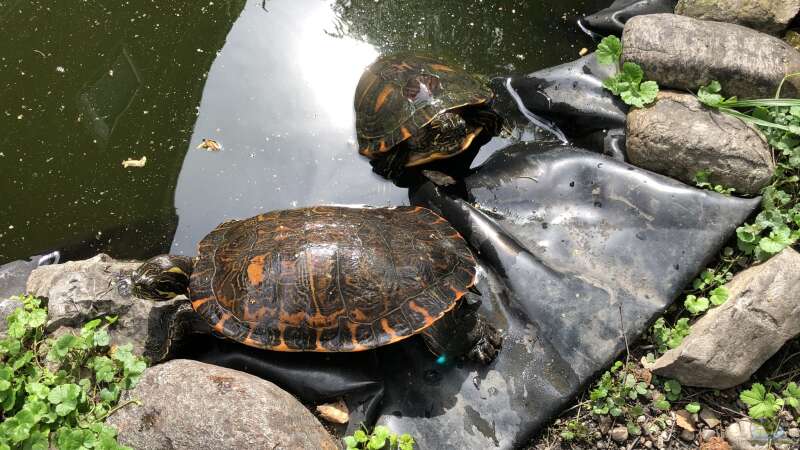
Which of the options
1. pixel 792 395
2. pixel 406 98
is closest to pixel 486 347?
pixel 792 395

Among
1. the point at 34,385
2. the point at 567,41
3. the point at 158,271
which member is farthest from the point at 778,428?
the point at 34,385

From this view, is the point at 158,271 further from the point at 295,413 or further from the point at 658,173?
the point at 658,173

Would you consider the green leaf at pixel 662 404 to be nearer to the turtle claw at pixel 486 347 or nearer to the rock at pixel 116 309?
the turtle claw at pixel 486 347

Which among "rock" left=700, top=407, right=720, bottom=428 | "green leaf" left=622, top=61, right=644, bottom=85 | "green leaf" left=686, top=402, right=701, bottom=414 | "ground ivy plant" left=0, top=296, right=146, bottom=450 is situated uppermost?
"green leaf" left=622, top=61, right=644, bottom=85

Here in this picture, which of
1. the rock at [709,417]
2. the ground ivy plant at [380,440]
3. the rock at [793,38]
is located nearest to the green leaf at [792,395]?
the rock at [709,417]

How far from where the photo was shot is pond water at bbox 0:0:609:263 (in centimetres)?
399

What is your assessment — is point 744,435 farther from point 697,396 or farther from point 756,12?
point 756,12

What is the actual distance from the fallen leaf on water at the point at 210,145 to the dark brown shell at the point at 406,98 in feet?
3.55

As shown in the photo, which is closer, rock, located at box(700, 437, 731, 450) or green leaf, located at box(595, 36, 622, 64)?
rock, located at box(700, 437, 731, 450)

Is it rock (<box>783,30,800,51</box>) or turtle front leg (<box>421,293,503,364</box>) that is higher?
rock (<box>783,30,800,51</box>)

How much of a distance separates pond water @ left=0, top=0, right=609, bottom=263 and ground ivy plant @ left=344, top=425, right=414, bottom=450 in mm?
1671

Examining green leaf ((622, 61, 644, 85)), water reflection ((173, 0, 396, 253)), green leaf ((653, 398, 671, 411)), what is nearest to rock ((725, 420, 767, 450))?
green leaf ((653, 398, 671, 411))

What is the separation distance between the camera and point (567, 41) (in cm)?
475

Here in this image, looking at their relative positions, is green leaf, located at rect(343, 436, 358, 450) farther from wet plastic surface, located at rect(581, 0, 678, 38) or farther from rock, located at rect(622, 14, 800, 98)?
wet plastic surface, located at rect(581, 0, 678, 38)
